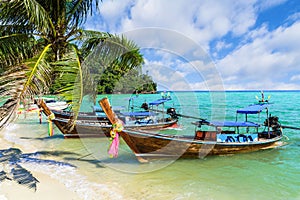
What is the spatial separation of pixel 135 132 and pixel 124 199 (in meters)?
2.38

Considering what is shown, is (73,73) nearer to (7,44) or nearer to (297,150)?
(7,44)

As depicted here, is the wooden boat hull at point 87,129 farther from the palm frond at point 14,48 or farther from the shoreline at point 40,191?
the palm frond at point 14,48

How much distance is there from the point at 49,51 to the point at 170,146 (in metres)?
4.65

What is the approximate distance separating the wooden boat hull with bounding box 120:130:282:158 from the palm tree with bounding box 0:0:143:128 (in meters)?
2.26

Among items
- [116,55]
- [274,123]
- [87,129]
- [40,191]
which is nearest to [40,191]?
[40,191]

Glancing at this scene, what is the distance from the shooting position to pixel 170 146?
7871 mm

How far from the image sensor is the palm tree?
4227 mm

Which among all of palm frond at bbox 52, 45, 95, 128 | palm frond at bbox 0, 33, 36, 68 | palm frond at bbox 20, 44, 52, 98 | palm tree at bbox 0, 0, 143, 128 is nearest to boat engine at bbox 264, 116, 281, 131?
palm tree at bbox 0, 0, 143, 128

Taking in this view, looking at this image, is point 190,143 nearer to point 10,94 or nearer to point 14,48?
point 10,94

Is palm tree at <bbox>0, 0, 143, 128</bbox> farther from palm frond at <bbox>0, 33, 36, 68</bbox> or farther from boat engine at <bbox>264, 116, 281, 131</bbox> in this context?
boat engine at <bbox>264, 116, 281, 131</bbox>

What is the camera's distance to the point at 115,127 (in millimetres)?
6297

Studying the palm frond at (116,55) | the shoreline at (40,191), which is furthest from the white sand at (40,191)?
the palm frond at (116,55)

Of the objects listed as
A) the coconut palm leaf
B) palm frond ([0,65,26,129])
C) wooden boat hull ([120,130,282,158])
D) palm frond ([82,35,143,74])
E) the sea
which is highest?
the coconut palm leaf

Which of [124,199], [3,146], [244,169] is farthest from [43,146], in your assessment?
[244,169]
